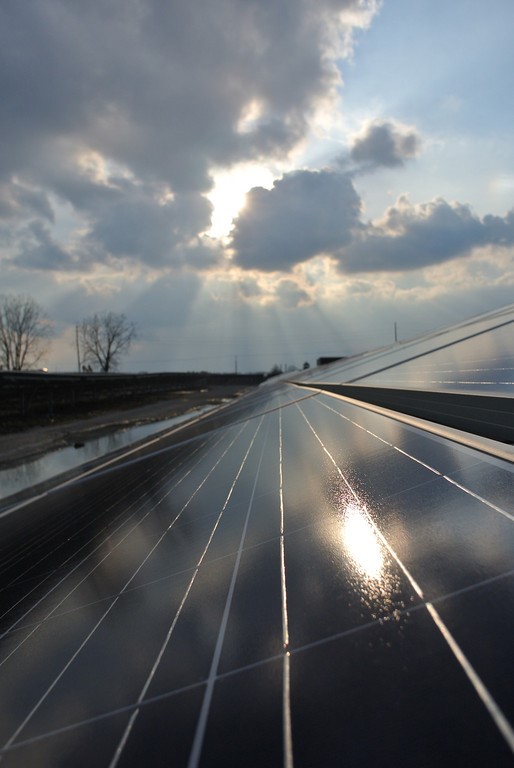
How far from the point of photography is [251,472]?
4.45m

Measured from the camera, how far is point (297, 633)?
161 cm

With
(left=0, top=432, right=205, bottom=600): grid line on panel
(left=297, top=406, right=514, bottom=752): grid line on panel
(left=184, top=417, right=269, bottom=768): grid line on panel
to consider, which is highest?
(left=297, top=406, right=514, bottom=752): grid line on panel

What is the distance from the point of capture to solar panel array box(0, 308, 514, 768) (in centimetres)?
120

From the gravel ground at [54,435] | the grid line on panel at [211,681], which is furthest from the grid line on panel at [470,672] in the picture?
the gravel ground at [54,435]

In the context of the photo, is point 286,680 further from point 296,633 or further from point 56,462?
point 56,462

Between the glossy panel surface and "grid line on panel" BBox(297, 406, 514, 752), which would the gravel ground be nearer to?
the glossy panel surface

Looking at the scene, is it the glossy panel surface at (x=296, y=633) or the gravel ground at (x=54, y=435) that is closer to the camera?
the glossy panel surface at (x=296, y=633)

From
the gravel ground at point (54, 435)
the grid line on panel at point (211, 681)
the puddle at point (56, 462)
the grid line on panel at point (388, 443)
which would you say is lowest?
the puddle at point (56, 462)

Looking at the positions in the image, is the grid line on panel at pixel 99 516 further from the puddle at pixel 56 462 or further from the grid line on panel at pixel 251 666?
the puddle at pixel 56 462

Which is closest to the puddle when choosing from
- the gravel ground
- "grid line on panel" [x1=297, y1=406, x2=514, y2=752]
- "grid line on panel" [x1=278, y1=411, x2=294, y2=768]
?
the gravel ground

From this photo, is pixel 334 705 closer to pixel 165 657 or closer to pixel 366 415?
pixel 165 657

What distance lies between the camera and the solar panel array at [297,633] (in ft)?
3.93

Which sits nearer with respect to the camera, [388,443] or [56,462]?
[388,443]

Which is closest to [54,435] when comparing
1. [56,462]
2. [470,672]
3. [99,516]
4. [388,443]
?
[56,462]
